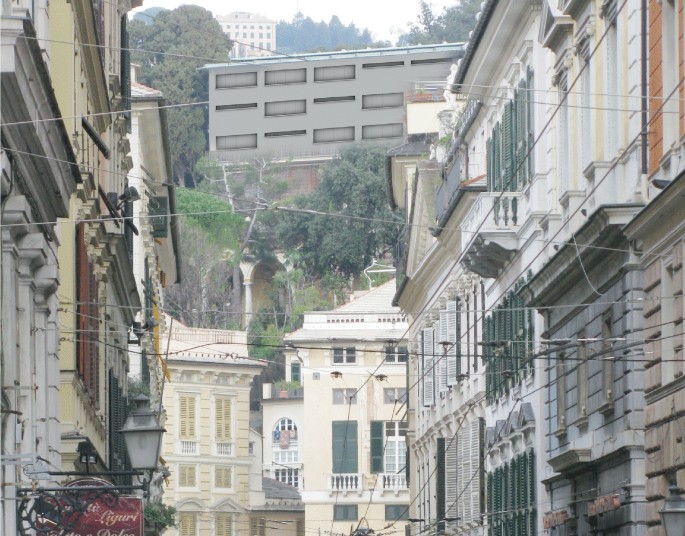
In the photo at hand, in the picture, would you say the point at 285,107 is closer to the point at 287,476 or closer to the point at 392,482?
the point at 287,476

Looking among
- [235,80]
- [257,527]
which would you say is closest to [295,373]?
[257,527]

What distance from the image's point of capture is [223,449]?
292ft

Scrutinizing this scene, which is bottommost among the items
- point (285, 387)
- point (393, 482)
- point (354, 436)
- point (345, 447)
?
point (393, 482)

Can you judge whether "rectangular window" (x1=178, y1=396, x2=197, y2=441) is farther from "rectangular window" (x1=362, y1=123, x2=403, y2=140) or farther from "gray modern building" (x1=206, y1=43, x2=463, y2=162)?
"rectangular window" (x1=362, y1=123, x2=403, y2=140)

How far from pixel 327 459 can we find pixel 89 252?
50.3m

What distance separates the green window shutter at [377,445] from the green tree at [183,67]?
243 feet

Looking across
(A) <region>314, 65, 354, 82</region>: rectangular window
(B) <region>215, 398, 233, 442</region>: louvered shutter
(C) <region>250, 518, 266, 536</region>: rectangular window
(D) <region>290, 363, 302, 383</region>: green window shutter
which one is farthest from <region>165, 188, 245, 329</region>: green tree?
(B) <region>215, 398, 233, 442</region>: louvered shutter

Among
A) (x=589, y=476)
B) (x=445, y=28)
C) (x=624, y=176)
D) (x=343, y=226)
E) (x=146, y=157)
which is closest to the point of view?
(x=624, y=176)

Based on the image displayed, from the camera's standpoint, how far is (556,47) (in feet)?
106

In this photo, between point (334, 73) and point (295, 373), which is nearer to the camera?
point (295, 373)

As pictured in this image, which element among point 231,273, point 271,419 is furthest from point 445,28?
point 271,419

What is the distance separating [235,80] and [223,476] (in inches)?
1498

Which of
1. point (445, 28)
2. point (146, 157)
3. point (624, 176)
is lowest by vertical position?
point (624, 176)

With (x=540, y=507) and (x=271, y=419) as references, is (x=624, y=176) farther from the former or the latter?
(x=271, y=419)
